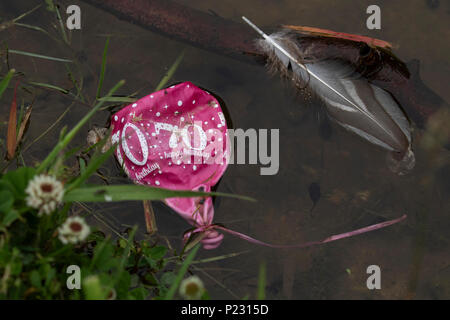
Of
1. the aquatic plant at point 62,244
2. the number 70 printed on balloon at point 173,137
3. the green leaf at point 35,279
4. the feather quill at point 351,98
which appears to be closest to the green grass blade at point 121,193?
the aquatic plant at point 62,244

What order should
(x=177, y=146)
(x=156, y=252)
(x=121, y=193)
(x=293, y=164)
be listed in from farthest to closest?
(x=293, y=164)
(x=177, y=146)
(x=156, y=252)
(x=121, y=193)

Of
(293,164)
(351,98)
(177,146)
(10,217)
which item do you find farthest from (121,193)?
(351,98)

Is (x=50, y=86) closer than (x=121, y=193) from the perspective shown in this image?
No

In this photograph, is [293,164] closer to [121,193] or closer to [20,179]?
[121,193]

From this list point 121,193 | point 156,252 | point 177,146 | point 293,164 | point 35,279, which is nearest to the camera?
point 35,279

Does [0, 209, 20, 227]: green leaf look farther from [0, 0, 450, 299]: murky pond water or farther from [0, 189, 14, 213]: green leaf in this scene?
[0, 0, 450, 299]: murky pond water

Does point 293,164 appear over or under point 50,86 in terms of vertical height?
under

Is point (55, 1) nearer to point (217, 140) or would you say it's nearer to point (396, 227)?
point (217, 140)

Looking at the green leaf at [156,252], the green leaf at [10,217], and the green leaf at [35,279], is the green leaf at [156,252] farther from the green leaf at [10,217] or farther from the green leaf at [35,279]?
the green leaf at [10,217]
